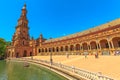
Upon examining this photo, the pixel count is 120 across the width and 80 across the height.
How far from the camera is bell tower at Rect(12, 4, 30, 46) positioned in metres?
69.3

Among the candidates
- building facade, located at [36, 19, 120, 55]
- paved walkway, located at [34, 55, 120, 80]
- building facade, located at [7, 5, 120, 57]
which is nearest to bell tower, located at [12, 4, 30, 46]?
building facade, located at [7, 5, 120, 57]

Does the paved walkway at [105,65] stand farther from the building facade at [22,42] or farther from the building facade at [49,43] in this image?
the building facade at [22,42]

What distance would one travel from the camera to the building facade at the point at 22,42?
64.8m

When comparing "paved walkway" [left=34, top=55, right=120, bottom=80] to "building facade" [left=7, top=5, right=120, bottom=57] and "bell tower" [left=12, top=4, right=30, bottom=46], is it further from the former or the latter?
"bell tower" [left=12, top=4, right=30, bottom=46]

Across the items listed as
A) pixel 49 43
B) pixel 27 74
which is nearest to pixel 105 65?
pixel 27 74

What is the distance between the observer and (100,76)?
974 cm

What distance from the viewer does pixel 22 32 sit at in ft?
237

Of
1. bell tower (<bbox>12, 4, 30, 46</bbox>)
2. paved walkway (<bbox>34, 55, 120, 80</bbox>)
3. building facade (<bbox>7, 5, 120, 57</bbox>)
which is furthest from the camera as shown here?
bell tower (<bbox>12, 4, 30, 46</bbox>)

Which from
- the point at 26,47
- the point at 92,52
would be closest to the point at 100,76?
the point at 92,52

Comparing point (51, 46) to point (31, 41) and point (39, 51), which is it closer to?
point (39, 51)

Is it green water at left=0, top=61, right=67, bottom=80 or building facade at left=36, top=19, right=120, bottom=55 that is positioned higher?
building facade at left=36, top=19, right=120, bottom=55

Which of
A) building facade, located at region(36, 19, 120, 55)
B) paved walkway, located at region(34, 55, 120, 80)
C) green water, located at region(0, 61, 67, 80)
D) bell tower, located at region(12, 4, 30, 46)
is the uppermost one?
bell tower, located at region(12, 4, 30, 46)

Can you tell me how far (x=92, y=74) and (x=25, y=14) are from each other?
250ft

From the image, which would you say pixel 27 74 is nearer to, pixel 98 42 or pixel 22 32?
pixel 98 42
